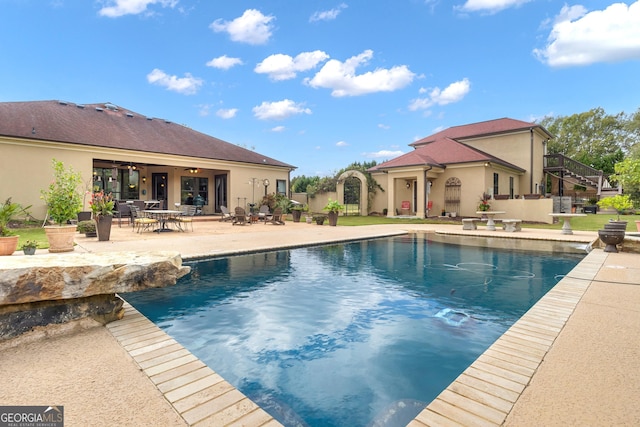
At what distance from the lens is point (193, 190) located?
20.7 meters

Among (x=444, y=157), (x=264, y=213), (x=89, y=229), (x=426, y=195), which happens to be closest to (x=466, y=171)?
(x=444, y=157)

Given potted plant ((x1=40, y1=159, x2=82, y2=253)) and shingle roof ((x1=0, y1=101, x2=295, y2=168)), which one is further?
shingle roof ((x1=0, y1=101, x2=295, y2=168))

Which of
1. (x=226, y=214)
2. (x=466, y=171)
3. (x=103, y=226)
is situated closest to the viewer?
(x=103, y=226)

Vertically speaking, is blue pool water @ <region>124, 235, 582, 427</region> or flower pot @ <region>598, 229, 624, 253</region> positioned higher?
flower pot @ <region>598, 229, 624, 253</region>

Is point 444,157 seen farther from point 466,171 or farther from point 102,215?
point 102,215

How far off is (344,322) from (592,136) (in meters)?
46.1

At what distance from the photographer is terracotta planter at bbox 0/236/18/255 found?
22.1ft

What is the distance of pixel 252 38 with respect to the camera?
62.5 feet

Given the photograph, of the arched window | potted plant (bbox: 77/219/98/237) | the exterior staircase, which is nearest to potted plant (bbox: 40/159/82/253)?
potted plant (bbox: 77/219/98/237)

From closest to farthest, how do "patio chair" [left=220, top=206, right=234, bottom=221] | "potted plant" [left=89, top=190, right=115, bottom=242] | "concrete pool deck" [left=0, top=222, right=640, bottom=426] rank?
"concrete pool deck" [left=0, top=222, right=640, bottom=426], "potted plant" [left=89, top=190, right=115, bottom=242], "patio chair" [left=220, top=206, right=234, bottom=221]

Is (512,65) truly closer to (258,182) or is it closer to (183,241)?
(258,182)

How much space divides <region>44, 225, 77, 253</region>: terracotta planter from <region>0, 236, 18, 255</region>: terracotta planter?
29.3 inches

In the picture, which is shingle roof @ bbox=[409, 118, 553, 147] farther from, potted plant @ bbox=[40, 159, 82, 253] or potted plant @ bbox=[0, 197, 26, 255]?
potted plant @ bbox=[0, 197, 26, 255]

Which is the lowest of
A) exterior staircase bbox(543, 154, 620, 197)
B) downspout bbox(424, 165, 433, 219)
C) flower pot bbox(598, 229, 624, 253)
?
flower pot bbox(598, 229, 624, 253)
